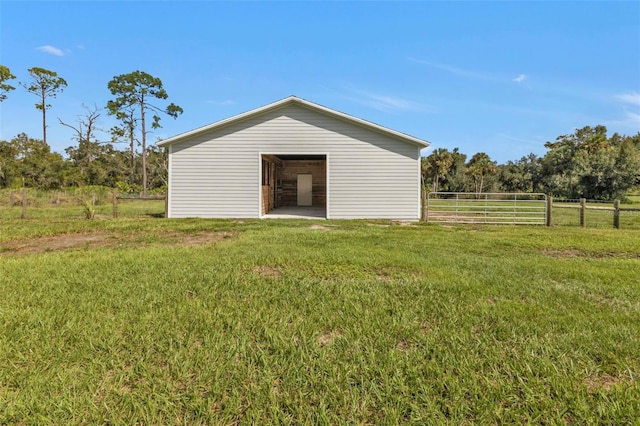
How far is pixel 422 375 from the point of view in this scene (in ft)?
6.94

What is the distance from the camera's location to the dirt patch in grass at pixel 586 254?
Result: 18.4 ft

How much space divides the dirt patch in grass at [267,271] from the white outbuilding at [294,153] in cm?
770

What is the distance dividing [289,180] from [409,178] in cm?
876

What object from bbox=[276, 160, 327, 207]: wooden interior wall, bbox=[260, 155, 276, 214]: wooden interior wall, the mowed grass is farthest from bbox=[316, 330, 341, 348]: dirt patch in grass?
bbox=[276, 160, 327, 207]: wooden interior wall

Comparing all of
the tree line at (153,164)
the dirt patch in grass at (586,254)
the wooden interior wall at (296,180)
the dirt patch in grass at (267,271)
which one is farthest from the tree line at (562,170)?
the dirt patch in grass at (267,271)

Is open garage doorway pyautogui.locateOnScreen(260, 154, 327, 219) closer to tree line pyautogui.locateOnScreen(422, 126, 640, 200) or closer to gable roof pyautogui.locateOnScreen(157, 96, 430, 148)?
gable roof pyautogui.locateOnScreen(157, 96, 430, 148)

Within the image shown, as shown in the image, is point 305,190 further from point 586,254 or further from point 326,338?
point 326,338

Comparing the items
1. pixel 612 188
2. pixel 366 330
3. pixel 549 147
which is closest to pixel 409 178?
pixel 366 330

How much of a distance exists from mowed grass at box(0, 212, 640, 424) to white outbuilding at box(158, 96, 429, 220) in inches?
289

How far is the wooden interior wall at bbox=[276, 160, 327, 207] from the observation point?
18.8m

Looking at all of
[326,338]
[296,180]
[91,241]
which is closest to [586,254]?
[326,338]

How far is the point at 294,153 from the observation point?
12508mm

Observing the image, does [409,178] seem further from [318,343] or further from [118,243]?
[318,343]

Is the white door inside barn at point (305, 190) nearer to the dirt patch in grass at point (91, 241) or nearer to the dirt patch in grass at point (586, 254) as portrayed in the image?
the dirt patch in grass at point (91, 241)
